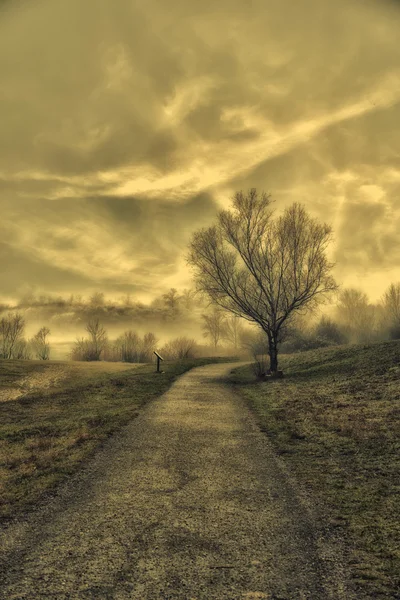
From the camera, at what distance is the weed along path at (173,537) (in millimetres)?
3656

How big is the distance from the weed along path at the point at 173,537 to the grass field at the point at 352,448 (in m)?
0.37

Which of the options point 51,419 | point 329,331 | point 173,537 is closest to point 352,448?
point 173,537

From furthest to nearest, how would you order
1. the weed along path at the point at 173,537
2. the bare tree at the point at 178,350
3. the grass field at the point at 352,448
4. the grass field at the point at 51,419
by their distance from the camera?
the bare tree at the point at 178,350 → the grass field at the point at 51,419 → the grass field at the point at 352,448 → the weed along path at the point at 173,537

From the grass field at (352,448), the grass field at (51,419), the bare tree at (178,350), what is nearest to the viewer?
the grass field at (352,448)

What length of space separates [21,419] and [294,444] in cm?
892

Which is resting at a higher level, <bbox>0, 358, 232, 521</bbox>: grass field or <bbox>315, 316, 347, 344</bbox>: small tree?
<bbox>315, 316, 347, 344</bbox>: small tree

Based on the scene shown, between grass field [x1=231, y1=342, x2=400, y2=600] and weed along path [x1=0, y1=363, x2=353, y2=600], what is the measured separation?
1.20 ft

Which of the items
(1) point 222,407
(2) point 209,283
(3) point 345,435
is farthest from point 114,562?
(2) point 209,283

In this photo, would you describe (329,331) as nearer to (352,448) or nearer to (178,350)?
(178,350)

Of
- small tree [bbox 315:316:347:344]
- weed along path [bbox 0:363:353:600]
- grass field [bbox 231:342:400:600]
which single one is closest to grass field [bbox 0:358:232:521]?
weed along path [bbox 0:363:353:600]

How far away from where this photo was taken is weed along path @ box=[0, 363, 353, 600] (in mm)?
3656

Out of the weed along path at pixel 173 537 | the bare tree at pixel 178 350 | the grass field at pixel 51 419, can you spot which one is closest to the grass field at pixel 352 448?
the weed along path at pixel 173 537

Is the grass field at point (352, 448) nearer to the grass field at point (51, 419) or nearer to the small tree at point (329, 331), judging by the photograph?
the grass field at point (51, 419)

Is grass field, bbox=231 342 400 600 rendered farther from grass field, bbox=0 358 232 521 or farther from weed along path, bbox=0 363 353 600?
grass field, bbox=0 358 232 521
